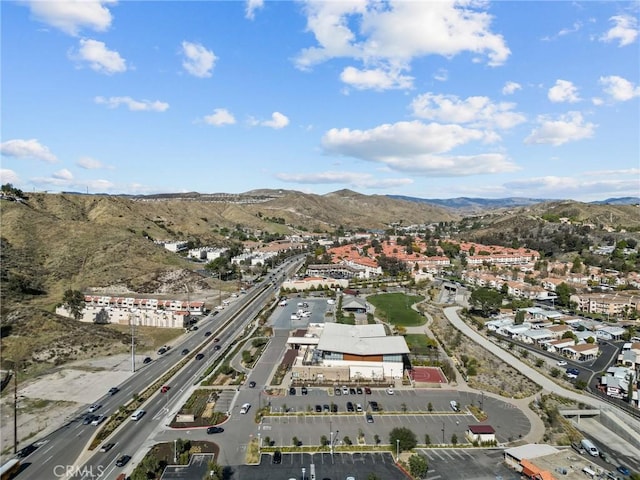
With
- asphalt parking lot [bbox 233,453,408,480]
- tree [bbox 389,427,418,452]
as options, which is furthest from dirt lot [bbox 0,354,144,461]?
tree [bbox 389,427,418,452]

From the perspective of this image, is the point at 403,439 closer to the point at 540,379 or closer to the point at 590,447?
the point at 590,447

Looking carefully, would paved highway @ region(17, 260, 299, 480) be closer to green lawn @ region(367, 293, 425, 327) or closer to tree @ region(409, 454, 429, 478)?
tree @ region(409, 454, 429, 478)

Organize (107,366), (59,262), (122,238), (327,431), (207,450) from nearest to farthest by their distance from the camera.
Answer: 1. (207,450)
2. (327,431)
3. (107,366)
4. (59,262)
5. (122,238)

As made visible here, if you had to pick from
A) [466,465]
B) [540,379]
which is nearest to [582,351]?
[540,379]

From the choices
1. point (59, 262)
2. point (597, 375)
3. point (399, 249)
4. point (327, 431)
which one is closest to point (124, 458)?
point (327, 431)

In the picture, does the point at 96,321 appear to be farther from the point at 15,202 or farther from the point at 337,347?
the point at 15,202

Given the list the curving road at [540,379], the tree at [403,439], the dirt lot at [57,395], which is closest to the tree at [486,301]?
the curving road at [540,379]

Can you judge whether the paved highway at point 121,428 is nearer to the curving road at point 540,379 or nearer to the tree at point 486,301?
the curving road at point 540,379
